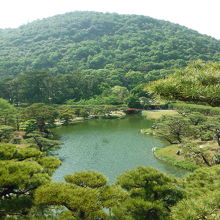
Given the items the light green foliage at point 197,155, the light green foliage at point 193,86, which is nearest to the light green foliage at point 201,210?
the light green foliage at point 193,86

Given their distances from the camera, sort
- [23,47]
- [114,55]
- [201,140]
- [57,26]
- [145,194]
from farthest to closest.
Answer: [57,26] < [23,47] < [114,55] < [201,140] < [145,194]

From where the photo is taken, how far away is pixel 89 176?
7.51 metres

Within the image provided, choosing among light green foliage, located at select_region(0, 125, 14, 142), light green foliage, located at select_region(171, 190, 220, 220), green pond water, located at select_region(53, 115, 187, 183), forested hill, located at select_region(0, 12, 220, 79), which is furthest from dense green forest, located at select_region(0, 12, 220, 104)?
light green foliage, located at select_region(171, 190, 220, 220)

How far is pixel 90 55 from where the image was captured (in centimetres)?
9025

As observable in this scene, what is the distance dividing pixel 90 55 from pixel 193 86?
89214 mm

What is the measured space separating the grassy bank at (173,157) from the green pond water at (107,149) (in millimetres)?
448

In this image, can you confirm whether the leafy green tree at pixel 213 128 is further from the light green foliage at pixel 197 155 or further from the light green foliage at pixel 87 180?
the light green foliage at pixel 87 180

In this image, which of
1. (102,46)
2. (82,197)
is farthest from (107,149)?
(102,46)

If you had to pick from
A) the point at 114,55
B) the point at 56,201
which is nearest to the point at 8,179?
the point at 56,201

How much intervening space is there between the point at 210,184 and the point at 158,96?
4.62m

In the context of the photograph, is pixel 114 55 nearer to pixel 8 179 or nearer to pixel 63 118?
pixel 63 118

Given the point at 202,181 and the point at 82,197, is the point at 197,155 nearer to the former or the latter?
the point at 202,181

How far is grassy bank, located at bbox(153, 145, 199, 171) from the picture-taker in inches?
626

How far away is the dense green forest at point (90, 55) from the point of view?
4869 centimetres
